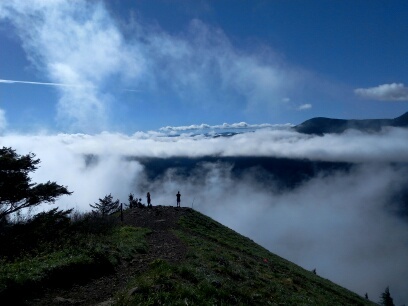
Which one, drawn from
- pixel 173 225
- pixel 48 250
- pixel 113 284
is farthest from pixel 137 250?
pixel 173 225

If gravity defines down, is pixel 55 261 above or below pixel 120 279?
above

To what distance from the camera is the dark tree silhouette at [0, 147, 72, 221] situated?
2083 cm

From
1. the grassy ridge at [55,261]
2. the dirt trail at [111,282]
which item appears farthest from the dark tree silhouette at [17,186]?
the dirt trail at [111,282]

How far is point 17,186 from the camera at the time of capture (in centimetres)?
2100

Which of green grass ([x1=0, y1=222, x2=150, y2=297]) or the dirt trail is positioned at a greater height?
green grass ([x1=0, y1=222, x2=150, y2=297])

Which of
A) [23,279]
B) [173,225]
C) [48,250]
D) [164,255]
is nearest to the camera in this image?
[23,279]

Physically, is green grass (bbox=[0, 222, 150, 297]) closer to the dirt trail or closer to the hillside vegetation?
the hillside vegetation

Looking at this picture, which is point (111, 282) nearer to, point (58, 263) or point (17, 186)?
point (58, 263)

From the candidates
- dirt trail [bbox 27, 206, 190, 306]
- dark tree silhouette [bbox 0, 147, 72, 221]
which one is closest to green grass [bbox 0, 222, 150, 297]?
dirt trail [bbox 27, 206, 190, 306]

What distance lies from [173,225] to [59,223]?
1719 centimetres

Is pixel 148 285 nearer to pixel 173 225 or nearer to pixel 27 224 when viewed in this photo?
pixel 27 224

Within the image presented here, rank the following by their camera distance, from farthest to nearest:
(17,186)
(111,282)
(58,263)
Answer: (17,186) → (58,263) → (111,282)

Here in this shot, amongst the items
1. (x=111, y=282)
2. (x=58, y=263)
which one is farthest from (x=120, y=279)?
(x=58, y=263)

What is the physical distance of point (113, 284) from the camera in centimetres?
1348
